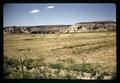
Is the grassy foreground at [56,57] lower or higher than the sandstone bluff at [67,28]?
lower

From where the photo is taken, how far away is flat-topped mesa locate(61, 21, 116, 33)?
527 centimetres

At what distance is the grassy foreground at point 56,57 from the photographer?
5.28 meters

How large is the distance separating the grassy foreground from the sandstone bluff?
0.20ft

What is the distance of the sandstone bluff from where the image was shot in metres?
5.27

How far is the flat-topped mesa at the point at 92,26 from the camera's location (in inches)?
207

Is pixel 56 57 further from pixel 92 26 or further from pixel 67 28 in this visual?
pixel 92 26

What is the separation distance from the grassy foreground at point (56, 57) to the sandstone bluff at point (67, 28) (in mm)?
60

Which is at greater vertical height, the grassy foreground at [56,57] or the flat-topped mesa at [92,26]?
the flat-topped mesa at [92,26]

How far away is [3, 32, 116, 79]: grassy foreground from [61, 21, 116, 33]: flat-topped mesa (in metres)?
0.06

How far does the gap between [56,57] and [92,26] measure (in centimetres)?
69

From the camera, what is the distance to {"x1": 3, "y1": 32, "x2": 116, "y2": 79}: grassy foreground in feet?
17.3

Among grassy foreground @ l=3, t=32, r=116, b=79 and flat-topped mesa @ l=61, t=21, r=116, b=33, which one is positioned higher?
flat-topped mesa @ l=61, t=21, r=116, b=33

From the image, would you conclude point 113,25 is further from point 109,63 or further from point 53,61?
point 53,61

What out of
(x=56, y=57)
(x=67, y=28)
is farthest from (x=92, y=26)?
(x=56, y=57)
